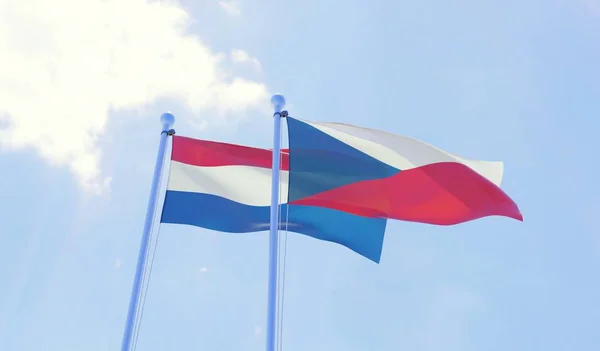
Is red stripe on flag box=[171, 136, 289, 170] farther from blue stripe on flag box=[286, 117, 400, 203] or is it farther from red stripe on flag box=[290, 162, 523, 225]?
red stripe on flag box=[290, 162, 523, 225]

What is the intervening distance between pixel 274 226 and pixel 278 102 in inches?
113

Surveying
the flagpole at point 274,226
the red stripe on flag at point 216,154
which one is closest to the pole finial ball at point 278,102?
the flagpole at point 274,226

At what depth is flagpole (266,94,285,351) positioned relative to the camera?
38.8 ft

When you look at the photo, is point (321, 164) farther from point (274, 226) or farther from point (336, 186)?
point (274, 226)

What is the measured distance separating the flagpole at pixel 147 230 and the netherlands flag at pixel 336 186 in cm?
33

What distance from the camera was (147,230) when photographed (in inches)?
526

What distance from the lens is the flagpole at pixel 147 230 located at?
12430 millimetres

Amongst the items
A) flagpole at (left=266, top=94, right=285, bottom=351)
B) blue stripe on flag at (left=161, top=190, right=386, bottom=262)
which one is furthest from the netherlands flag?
flagpole at (left=266, top=94, right=285, bottom=351)

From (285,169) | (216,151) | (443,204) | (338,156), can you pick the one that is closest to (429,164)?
(443,204)

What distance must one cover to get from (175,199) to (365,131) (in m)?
4.02

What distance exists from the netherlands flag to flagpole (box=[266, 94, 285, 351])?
1.40ft

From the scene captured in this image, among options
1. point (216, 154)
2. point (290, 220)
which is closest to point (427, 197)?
point (290, 220)

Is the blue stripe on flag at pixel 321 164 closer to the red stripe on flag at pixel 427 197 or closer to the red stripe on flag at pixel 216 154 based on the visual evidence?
the red stripe on flag at pixel 427 197

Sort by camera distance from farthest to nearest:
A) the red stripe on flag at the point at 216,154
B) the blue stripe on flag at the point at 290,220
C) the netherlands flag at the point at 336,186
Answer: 1. the red stripe on flag at the point at 216,154
2. the netherlands flag at the point at 336,186
3. the blue stripe on flag at the point at 290,220
